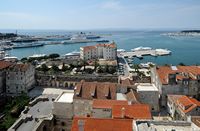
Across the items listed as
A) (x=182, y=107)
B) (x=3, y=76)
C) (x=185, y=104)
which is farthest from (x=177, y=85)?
(x=3, y=76)

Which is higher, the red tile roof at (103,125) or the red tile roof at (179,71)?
the red tile roof at (179,71)

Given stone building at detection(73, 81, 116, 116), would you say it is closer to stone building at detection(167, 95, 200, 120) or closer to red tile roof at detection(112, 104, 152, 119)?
red tile roof at detection(112, 104, 152, 119)

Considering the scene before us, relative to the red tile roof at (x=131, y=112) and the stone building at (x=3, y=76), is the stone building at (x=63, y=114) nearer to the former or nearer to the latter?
the red tile roof at (x=131, y=112)

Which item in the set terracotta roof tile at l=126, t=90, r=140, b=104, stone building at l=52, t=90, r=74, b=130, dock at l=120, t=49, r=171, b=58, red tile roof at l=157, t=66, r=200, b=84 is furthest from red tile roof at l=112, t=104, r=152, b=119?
dock at l=120, t=49, r=171, b=58

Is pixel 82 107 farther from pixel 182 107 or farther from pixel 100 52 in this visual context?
pixel 100 52

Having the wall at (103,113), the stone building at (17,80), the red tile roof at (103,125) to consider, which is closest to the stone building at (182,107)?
the wall at (103,113)

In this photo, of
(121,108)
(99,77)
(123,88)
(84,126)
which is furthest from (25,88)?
(84,126)
